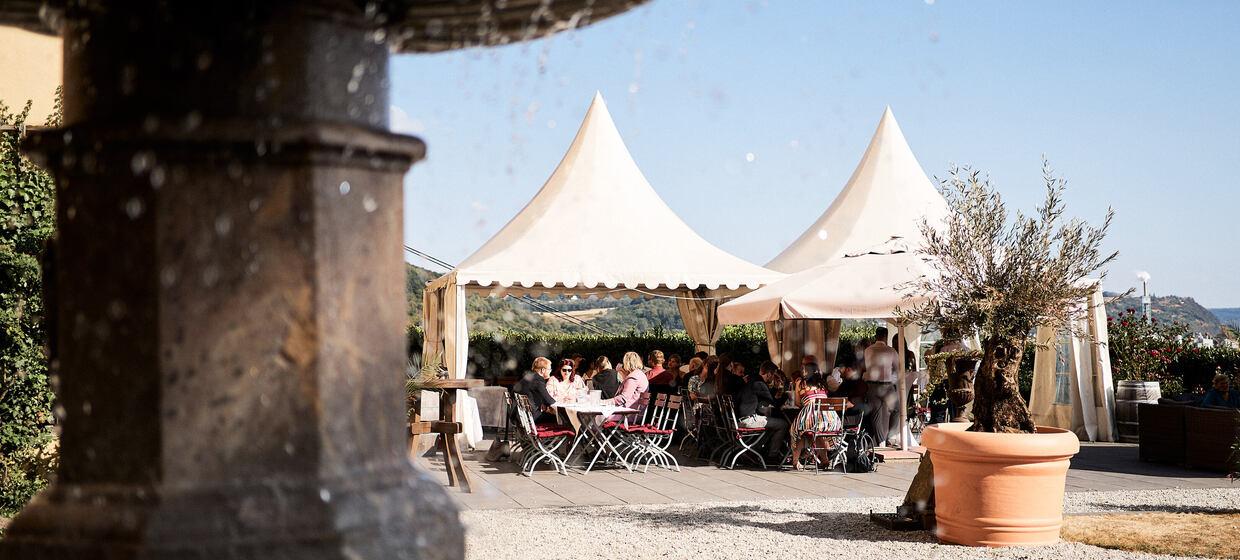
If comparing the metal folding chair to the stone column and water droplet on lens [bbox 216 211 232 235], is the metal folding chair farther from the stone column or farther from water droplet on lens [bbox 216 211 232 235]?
water droplet on lens [bbox 216 211 232 235]

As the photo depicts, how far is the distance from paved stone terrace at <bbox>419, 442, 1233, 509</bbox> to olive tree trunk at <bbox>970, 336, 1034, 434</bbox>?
2.44m

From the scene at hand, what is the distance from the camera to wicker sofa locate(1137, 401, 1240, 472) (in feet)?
35.0

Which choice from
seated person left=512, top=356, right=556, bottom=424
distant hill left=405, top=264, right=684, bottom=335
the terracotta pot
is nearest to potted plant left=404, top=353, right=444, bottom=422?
seated person left=512, top=356, right=556, bottom=424

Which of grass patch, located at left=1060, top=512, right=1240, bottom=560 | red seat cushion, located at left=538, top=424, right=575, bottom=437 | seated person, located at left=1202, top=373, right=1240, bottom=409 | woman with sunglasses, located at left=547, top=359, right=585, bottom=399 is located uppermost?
woman with sunglasses, located at left=547, top=359, right=585, bottom=399

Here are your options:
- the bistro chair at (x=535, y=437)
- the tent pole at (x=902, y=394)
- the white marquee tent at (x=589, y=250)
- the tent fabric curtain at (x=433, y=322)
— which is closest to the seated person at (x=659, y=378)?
the white marquee tent at (x=589, y=250)

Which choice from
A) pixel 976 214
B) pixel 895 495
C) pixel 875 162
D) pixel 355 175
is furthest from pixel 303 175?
pixel 875 162

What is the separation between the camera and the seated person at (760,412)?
11.2 meters

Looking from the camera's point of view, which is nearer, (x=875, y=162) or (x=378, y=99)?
(x=378, y=99)

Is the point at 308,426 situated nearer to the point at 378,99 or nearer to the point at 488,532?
the point at 378,99

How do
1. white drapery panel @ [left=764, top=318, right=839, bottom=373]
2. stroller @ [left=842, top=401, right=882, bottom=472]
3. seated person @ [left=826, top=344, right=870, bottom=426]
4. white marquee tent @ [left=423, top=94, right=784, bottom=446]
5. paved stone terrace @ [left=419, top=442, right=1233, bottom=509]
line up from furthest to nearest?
white drapery panel @ [left=764, top=318, right=839, bottom=373]
white marquee tent @ [left=423, top=94, right=784, bottom=446]
seated person @ [left=826, top=344, right=870, bottom=426]
stroller @ [left=842, top=401, right=882, bottom=472]
paved stone terrace @ [left=419, top=442, right=1233, bottom=509]

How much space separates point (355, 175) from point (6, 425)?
626cm

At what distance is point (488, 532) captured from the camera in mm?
7344

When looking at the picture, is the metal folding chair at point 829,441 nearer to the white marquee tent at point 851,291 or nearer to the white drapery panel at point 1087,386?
the white marquee tent at point 851,291

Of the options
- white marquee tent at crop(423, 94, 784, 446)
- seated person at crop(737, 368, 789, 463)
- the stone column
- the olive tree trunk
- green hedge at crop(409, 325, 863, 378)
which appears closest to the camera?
the stone column
